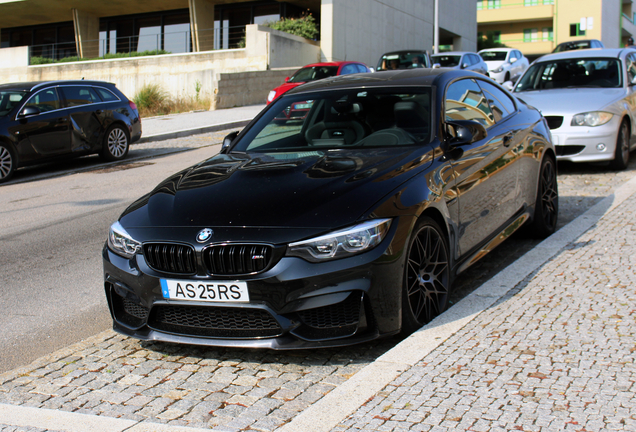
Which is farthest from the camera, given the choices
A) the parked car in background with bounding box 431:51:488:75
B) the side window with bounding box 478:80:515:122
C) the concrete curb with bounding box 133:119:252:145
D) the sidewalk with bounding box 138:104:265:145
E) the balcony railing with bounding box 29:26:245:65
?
the balcony railing with bounding box 29:26:245:65

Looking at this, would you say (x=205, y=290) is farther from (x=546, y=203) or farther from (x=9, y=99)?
(x=9, y=99)

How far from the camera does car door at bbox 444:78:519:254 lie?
482cm

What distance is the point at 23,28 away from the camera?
44.6 meters

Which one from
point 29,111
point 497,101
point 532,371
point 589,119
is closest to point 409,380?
point 532,371

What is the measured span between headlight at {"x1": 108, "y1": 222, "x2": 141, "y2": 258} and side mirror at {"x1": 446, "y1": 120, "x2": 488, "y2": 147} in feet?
7.41

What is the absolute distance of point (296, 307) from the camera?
144 inches

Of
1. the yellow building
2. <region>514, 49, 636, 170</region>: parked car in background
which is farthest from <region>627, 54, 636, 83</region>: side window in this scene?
the yellow building

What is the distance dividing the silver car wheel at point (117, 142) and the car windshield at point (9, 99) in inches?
77.4

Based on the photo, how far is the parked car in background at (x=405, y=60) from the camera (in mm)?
25078

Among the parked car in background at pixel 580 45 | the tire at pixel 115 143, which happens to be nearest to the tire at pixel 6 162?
the tire at pixel 115 143

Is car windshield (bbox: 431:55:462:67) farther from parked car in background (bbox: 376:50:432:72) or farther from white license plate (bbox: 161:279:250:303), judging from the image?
white license plate (bbox: 161:279:250:303)

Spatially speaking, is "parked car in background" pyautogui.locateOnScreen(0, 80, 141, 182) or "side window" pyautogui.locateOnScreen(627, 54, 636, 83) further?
"parked car in background" pyautogui.locateOnScreen(0, 80, 141, 182)

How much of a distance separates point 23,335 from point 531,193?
14.2 feet

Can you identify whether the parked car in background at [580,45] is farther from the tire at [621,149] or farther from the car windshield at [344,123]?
the car windshield at [344,123]
